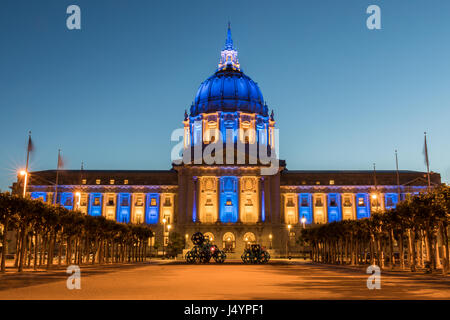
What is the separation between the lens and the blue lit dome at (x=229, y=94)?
141m

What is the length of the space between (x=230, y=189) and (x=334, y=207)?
2871 centimetres

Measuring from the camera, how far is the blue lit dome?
463 ft

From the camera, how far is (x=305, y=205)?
422ft

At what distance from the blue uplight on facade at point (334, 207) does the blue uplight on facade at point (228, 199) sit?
2621 centimetres

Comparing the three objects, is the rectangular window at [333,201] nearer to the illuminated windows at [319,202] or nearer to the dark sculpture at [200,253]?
the illuminated windows at [319,202]

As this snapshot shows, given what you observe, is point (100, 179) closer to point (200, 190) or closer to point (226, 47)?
point (200, 190)

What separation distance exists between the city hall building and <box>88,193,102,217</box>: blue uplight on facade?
262 mm

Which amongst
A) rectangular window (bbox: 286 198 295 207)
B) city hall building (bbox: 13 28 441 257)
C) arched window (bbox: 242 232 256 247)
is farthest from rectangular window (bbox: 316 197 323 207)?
arched window (bbox: 242 232 256 247)

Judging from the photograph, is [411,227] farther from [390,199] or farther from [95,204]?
[95,204]

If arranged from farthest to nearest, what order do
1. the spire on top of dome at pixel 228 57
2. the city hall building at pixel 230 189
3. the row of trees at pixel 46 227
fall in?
1. the spire on top of dome at pixel 228 57
2. the city hall building at pixel 230 189
3. the row of trees at pixel 46 227

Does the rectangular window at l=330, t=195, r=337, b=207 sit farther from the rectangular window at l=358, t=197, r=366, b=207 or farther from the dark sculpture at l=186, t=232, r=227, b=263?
the dark sculpture at l=186, t=232, r=227, b=263

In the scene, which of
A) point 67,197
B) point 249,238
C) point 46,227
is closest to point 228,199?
point 249,238

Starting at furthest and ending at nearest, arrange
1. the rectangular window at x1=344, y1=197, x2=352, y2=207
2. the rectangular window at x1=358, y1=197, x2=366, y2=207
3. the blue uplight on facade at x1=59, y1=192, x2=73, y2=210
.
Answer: the rectangular window at x1=358, y1=197, x2=366, y2=207 → the rectangular window at x1=344, y1=197, x2=352, y2=207 → the blue uplight on facade at x1=59, y1=192, x2=73, y2=210

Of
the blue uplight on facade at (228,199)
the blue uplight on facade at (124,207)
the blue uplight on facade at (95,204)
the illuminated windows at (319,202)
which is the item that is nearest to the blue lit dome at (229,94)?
the blue uplight on facade at (228,199)
